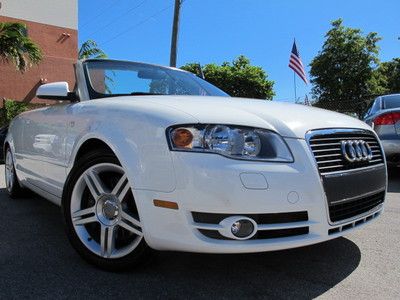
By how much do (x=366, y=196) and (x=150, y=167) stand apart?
143cm

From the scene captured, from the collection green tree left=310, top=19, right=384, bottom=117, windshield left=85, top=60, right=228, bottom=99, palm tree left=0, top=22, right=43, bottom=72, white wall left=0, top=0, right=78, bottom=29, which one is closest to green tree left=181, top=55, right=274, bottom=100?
green tree left=310, top=19, right=384, bottom=117

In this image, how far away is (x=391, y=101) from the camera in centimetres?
695

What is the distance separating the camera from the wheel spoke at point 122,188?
2804 mm

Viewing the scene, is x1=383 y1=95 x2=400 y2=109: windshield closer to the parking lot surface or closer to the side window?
the side window

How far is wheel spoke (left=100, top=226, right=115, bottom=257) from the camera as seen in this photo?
2.89m

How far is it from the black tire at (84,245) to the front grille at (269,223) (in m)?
0.47

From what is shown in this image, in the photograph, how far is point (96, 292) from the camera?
2600mm

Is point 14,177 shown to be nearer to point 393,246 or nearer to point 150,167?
point 150,167

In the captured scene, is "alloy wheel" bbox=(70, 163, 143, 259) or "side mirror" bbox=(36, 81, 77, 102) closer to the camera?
"alloy wheel" bbox=(70, 163, 143, 259)

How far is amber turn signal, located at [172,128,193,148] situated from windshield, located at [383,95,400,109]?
507cm

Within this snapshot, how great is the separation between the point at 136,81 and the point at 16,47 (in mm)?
16089

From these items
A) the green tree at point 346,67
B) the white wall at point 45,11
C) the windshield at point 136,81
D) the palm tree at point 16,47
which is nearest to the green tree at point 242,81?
the green tree at point 346,67

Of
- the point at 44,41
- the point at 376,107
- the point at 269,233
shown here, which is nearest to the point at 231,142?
the point at 269,233

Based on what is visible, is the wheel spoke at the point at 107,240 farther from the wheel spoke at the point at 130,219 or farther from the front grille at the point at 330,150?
the front grille at the point at 330,150
